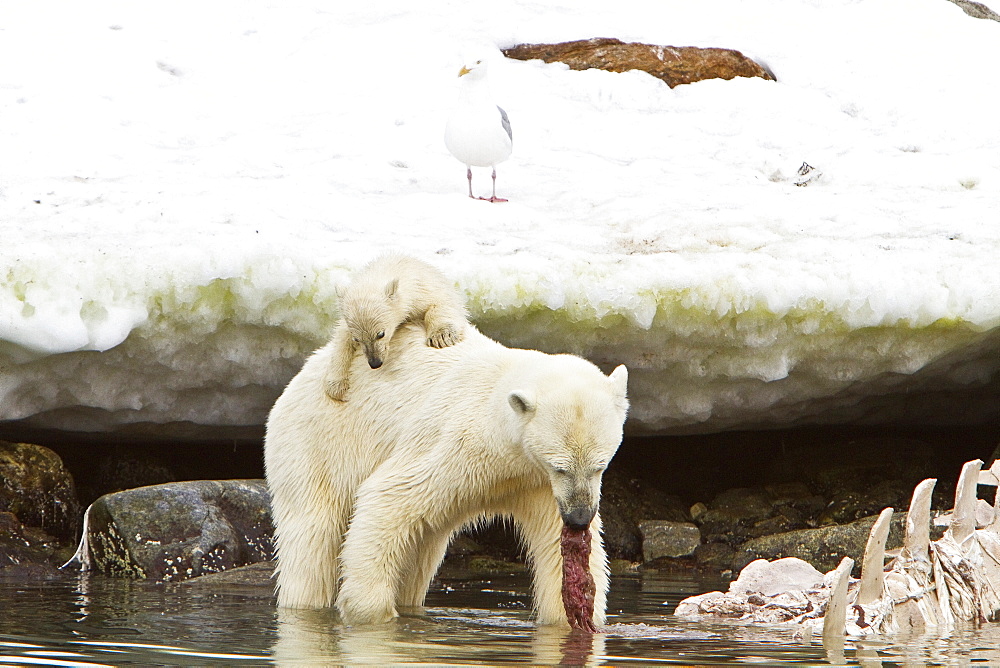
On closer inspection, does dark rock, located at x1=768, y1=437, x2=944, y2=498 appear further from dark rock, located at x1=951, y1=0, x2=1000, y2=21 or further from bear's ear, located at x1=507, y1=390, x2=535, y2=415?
dark rock, located at x1=951, y1=0, x2=1000, y2=21

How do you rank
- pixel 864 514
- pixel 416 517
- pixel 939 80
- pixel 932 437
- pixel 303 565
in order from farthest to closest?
1. pixel 939 80
2. pixel 932 437
3. pixel 864 514
4. pixel 303 565
5. pixel 416 517

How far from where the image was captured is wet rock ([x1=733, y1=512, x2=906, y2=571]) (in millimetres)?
7600

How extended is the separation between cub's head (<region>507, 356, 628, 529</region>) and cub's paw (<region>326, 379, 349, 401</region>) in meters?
1.28

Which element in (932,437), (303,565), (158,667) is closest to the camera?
(158,667)

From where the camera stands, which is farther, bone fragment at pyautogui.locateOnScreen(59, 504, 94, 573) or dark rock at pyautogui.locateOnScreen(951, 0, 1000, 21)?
dark rock at pyautogui.locateOnScreen(951, 0, 1000, 21)

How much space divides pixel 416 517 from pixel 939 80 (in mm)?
7955

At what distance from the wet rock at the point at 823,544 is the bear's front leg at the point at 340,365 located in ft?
11.2

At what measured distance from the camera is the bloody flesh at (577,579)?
488 cm

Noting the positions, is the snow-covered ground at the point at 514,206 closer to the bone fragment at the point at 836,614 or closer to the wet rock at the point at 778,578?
the wet rock at the point at 778,578

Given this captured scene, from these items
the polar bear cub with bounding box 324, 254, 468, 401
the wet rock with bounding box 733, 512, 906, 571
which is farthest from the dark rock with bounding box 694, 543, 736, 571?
the polar bear cub with bounding box 324, 254, 468, 401

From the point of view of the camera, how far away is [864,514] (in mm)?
8609

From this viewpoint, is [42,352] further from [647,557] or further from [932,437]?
[932,437]

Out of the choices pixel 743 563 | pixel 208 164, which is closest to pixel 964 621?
pixel 743 563

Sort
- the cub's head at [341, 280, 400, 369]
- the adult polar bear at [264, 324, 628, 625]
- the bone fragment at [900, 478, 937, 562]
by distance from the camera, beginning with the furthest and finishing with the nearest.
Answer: the cub's head at [341, 280, 400, 369] → the bone fragment at [900, 478, 937, 562] → the adult polar bear at [264, 324, 628, 625]
